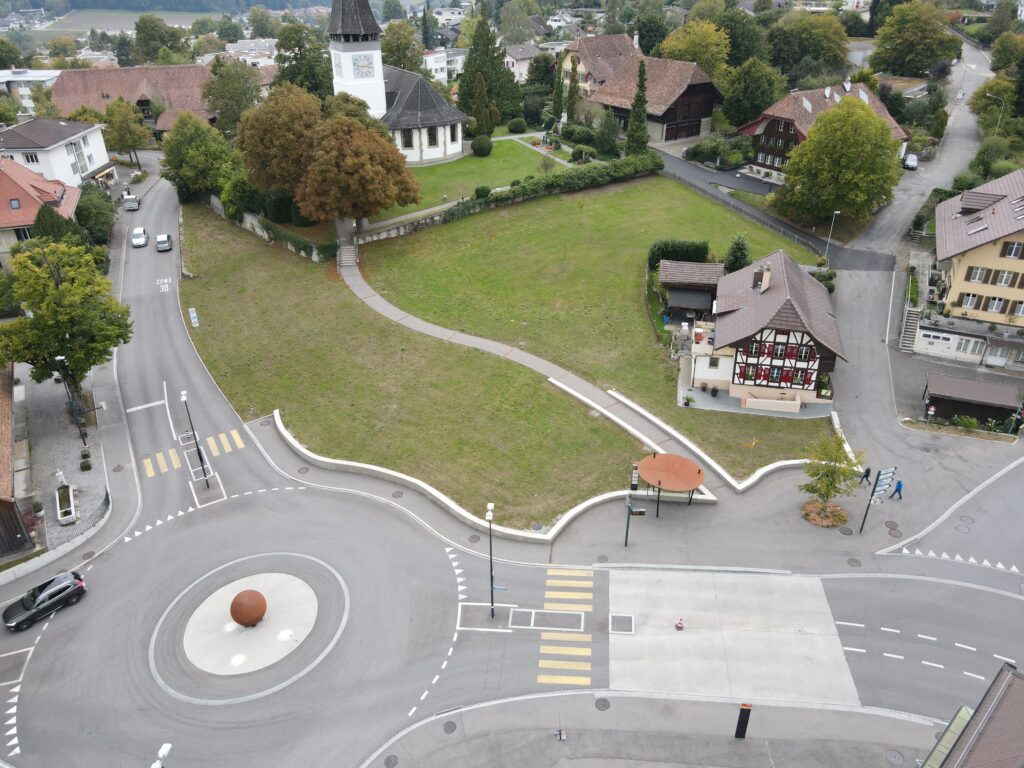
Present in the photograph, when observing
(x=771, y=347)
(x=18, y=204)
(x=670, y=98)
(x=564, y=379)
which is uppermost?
(x=670, y=98)

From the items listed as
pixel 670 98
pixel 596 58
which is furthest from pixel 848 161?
pixel 596 58

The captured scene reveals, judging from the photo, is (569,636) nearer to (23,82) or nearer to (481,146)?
(481,146)

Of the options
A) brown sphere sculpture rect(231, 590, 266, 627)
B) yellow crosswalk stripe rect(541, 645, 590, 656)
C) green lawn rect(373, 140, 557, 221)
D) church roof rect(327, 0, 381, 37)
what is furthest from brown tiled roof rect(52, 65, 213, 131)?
yellow crosswalk stripe rect(541, 645, 590, 656)

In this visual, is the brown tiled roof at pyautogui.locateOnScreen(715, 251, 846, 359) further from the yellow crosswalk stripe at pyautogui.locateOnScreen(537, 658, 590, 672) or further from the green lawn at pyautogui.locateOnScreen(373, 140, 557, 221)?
the green lawn at pyautogui.locateOnScreen(373, 140, 557, 221)

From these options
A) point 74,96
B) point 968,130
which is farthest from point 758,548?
point 74,96

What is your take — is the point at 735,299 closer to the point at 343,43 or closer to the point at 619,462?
the point at 619,462

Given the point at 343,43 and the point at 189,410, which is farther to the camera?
the point at 343,43

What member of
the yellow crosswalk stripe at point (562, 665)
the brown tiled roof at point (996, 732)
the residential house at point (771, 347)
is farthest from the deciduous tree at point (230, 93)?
the brown tiled roof at point (996, 732)
